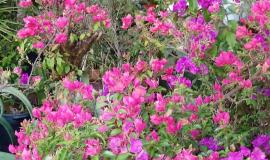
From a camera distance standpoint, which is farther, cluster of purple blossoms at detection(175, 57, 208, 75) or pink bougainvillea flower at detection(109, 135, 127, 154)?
cluster of purple blossoms at detection(175, 57, 208, 75)

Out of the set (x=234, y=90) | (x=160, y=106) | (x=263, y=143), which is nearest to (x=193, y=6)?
(x=234, y=90)

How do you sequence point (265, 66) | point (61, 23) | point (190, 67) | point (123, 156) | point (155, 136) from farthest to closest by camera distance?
point (61, 23), point (190, 67), point (265, 66), point (155, 136), point (123, 156)

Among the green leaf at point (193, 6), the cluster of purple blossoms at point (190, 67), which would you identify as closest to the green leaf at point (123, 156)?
the cluster of purple blossoms at point (190, 67)

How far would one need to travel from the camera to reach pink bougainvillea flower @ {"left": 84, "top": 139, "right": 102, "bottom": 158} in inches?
57.7

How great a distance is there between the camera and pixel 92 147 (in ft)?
4.84

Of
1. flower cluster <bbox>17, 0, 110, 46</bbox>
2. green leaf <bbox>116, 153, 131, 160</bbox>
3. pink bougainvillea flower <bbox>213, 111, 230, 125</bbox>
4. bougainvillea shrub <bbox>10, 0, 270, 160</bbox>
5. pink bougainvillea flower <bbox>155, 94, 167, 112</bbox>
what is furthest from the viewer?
flower cluster <bbox>17, 0, 110, 46</bbox>

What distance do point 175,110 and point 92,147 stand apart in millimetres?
382

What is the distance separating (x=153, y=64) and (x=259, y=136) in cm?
49

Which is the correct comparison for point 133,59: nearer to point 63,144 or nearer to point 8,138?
point 8,138

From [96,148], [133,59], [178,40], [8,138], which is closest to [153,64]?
[178,40]

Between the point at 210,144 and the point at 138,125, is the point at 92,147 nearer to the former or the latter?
the point at 138,125

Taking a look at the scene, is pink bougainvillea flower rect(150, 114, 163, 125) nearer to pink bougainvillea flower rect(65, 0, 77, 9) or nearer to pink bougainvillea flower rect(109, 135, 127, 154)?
pink bougainvillea flower rect(109, 135, 127, 154)

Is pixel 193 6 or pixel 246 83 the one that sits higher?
pixel 193 6

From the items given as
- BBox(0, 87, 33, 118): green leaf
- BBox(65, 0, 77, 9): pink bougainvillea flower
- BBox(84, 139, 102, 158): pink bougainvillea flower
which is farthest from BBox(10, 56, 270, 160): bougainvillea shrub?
BBox(65, 0, 77, 9): pink bougainvillea flower
